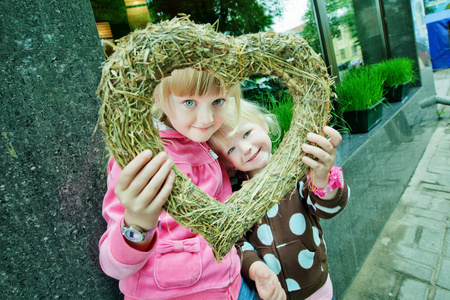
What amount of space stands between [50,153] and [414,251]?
3.17 m

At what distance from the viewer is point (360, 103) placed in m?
3.45

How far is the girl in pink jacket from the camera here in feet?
2.93

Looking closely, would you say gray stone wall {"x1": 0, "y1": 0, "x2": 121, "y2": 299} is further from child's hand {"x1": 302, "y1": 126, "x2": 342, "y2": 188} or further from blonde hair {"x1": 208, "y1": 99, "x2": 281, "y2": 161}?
child's hand {"x1": 302, "y1": 126, "x2": 342, "y2": 188}

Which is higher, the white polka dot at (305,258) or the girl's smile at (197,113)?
the girl's smile at (197,113)

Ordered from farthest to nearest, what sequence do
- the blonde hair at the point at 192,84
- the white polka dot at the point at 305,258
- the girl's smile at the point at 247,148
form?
the white polka dot at the point at 305,258
the girl's smile at the point at 247,148
the blonde hair at the point at 192,84

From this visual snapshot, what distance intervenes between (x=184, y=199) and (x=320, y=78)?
24.6 inches

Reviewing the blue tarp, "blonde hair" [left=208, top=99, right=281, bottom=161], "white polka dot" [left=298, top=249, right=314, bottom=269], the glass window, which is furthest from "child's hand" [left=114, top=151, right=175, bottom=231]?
the blue tarp

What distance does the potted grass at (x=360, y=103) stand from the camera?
3439 mm

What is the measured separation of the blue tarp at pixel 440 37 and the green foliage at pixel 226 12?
1119cm

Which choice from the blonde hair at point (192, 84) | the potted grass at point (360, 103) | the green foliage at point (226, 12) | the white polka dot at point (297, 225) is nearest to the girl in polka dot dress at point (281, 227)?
the white polka dot at point (297, 225)

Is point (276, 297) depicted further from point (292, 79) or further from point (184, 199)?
point (292, 79)

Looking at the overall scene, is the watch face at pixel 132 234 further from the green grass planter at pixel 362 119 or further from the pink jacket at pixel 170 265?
the green grass planter at pixel 362 119

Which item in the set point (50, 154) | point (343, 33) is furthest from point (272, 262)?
point (343, 33)

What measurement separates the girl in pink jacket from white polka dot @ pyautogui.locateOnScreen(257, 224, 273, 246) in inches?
10.6
